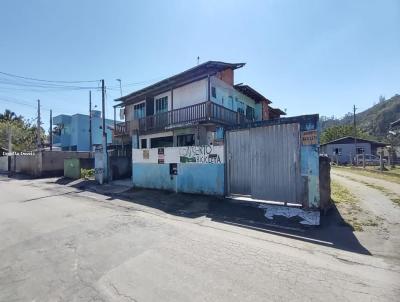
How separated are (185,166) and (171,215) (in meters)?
3.90

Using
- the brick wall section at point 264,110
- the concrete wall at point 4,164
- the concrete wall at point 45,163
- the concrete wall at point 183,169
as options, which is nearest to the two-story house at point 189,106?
the brick wall section at point 264,110

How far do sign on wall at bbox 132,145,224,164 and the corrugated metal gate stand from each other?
641 millimetres

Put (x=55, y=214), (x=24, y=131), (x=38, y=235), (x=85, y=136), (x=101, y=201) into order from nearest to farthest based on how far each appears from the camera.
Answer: (x=38, y=235) < (x=55, y=214) < (x=101, y=201) < (x=85, y=136) < (x=24, y=131)

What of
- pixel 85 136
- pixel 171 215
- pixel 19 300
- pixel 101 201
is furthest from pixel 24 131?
pixel 19 300

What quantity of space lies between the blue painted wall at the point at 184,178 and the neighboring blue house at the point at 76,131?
27119 millimetres

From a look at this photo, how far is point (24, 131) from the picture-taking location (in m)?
53.0

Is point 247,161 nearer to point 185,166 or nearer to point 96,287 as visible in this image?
point 185,166

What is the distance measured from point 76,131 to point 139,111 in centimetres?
2128

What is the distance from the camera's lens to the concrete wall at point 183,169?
11.6 metres

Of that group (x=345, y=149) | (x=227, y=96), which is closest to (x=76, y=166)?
(x=227, y=96)

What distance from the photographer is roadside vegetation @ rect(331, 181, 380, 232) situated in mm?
7377

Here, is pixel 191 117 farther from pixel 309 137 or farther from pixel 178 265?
pixel 178 265

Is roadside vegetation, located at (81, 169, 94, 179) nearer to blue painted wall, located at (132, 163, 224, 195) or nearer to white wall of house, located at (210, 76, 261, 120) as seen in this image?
blue painted wall, located at (132, 163, 224, 195)

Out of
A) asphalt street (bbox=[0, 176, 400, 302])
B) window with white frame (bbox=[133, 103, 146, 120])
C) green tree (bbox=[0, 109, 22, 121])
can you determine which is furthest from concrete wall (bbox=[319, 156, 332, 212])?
green tree (bbox=[0, 109, 22, 121])
